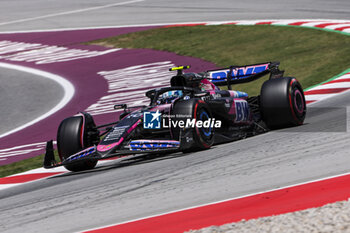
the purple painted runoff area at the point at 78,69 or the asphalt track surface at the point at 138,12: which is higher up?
the asphalt track surface at the point at 138,12

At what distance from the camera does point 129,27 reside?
24.3 m

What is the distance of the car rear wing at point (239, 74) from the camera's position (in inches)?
386

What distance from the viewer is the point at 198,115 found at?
7.95 metres

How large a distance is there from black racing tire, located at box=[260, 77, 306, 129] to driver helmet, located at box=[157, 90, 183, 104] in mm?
1225

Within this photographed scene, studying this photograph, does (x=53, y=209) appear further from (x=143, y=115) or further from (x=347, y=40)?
(x=347, y=40)

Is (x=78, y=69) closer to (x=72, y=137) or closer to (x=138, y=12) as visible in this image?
(x=138, y=12)

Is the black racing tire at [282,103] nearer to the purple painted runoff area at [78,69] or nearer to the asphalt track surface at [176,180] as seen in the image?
the asphalt track surface at [176,180]

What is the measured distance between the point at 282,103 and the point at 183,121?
5.47ft

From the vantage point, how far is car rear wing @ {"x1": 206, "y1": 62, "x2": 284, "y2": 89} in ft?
32.2

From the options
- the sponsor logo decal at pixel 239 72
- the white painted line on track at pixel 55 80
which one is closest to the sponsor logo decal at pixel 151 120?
the sponsor logo decal at pixel 239 72

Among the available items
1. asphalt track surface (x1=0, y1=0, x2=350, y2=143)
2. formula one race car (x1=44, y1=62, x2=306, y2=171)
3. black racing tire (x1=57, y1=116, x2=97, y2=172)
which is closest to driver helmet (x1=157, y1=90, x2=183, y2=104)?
formula one race car (x1=44, y1=62, x2=306, y2=171)

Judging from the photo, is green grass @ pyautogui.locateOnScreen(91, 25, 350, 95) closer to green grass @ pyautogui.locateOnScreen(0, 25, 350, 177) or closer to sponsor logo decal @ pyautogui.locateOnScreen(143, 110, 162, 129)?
green grass @ pyautogui.locateOnScreen(0, 25, 350, 177)

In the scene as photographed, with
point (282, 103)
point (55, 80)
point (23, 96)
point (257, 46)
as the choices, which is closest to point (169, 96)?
point (282, 103)

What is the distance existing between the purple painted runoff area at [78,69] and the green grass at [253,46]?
1.98 feet
